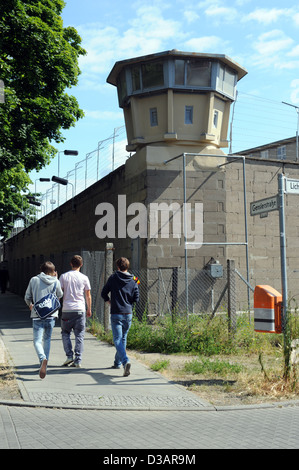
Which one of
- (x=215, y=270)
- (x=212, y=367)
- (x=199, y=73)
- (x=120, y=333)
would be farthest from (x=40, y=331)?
(x=199, y=73)

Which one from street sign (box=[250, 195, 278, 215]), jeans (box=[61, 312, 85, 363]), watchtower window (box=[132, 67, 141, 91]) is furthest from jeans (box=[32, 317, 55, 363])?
watchtower window (box=[132, 67, 141, 91])

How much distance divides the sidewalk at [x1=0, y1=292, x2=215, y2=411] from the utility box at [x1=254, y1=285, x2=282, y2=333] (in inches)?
56.8

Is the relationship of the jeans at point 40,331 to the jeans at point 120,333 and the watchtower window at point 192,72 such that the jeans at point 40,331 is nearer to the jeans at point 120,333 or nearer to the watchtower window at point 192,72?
the jeans at point 120,333

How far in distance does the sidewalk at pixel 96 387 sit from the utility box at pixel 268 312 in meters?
1.44

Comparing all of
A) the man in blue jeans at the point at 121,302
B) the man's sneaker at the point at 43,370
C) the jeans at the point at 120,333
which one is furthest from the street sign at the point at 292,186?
the man's sneaker at the point at 43,370

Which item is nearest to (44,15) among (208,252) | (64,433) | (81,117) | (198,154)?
(81,117)

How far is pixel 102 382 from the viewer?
761cm

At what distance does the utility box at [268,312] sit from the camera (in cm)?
743

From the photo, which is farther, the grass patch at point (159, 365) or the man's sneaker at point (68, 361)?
the man's sneaker at point (68, 361)

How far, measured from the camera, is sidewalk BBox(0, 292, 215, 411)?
21.3 ft

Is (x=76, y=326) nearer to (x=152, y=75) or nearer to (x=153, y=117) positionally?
(x=153, y=117)

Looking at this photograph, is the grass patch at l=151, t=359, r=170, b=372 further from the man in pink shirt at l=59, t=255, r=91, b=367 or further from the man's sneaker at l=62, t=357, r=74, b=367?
the man's sneaker at l=62, t=357, r=74, b=367

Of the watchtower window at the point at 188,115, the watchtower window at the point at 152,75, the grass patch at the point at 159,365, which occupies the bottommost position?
the grass patch at the point at 159,365

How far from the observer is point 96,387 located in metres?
7.31
